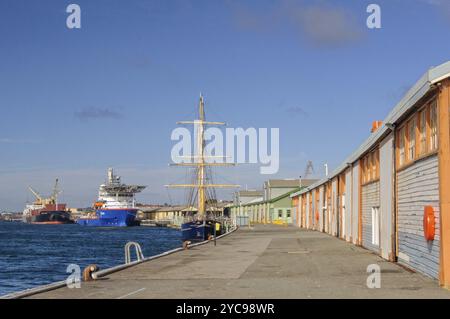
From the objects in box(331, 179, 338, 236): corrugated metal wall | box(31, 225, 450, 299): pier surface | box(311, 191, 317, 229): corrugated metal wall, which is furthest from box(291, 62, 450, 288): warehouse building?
box(311, 191, 317, 229): corrugated metal wall

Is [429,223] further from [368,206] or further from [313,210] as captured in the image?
[313,210]

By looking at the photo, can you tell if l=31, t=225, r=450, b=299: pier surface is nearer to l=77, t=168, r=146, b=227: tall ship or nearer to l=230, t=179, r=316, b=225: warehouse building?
l=230, t=179, r=316, b=225: warehouse building

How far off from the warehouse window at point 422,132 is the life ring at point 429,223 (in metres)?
2.22

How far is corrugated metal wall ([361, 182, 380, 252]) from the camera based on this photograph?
29.0m

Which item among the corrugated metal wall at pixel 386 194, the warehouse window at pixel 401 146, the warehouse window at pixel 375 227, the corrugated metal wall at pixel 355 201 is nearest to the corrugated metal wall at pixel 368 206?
the warehouse window at pixel 375 227

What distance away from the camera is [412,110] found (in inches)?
798

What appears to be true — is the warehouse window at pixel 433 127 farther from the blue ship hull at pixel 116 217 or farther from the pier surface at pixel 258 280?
the blue ship hull at pixel 116 217

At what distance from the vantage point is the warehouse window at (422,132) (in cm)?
1866

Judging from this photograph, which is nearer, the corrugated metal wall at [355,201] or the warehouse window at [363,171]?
the warehouse window at [363,171]

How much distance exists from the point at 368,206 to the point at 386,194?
6.39 m

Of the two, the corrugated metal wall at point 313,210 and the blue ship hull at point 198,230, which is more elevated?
the corrugated metal wall at point 313,210

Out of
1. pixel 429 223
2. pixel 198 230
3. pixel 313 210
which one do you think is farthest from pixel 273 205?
pixel 429 223
